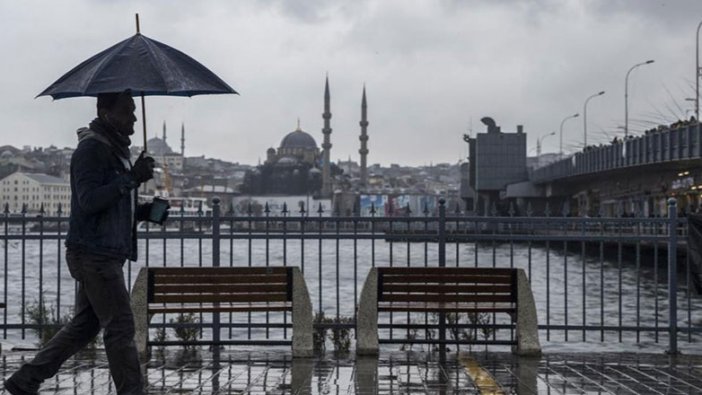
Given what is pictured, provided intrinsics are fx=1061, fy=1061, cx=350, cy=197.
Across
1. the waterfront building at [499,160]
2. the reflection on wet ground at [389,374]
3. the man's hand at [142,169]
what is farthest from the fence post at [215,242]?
the waterfront building at [499,160]

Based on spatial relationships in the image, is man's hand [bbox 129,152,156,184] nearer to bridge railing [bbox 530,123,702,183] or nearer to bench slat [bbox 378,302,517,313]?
bench slat [bbox 378,302,517,313]

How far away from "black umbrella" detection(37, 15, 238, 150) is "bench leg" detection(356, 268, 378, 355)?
320cm

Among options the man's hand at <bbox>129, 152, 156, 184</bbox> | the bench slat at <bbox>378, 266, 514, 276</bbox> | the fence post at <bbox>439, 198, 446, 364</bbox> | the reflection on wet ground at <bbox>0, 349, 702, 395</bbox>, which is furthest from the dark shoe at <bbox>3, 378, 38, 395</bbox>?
the fence post at <bbox>439, 198, 446, 364</bbox>

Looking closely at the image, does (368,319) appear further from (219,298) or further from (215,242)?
(215,242)

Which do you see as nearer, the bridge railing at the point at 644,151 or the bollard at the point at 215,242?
the bollard at the point at 215,242

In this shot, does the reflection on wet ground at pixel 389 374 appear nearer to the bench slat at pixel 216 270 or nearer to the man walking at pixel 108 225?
the bench slat at pixel 216 270

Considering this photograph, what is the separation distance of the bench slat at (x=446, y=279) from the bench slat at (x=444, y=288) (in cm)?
4

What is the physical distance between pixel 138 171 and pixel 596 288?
1233 inches

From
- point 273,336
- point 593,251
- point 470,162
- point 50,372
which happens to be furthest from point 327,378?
point 470,162

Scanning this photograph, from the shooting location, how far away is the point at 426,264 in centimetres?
1145

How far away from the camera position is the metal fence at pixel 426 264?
→ 11.1 m

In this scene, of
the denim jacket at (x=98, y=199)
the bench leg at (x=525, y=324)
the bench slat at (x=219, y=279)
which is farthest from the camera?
the bench leg at (x=525, y=324)

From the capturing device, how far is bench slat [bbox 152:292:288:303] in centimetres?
1003

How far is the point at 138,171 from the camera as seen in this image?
6.65 metres
